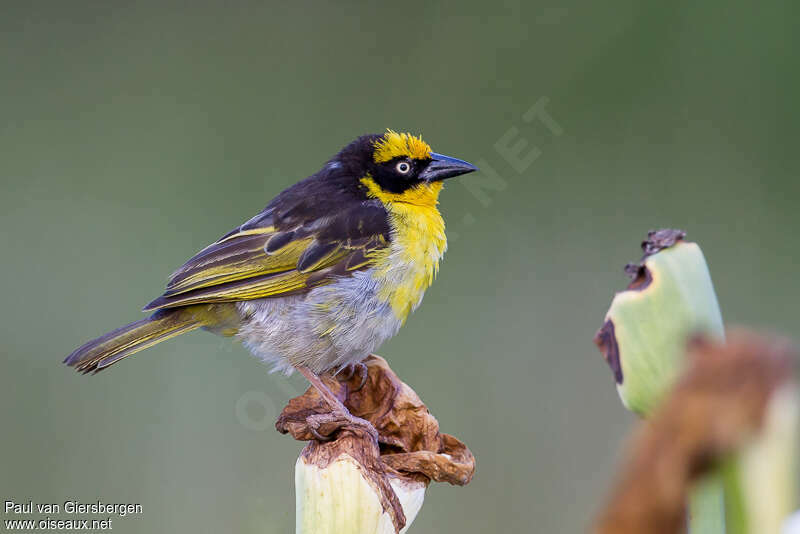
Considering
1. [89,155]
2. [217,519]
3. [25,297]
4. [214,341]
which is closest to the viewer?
[217,519]

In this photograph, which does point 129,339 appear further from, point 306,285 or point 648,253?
point 648,253


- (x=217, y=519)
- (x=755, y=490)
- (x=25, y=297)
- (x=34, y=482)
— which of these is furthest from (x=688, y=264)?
(x=25, y=297)

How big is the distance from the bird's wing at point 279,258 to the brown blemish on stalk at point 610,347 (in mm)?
2205

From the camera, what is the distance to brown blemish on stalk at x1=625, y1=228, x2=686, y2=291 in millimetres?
800

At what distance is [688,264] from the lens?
0.80 m

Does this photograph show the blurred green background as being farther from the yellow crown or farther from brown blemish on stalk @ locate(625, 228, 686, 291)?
brown blemish on stalk @ locate(625, 228, 686, 291)

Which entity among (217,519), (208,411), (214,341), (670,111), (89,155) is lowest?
(217,519)

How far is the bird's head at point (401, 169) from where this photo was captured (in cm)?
331

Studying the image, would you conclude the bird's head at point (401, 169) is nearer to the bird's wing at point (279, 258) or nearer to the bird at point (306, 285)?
the bird at point (306, 285)

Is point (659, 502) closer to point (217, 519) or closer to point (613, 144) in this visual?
point (217, 519)

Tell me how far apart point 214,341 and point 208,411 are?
0.32 m

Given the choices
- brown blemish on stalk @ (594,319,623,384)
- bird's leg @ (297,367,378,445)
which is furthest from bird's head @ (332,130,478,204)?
brown blemish on stalk @ (594,319,623,384)

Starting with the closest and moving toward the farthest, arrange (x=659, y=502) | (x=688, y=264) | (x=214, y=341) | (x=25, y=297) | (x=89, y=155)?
(x=659, y=502)
(x=688, y=264)
(x=214, y=341)
(x=25, y=297)
(x=89, y=155)

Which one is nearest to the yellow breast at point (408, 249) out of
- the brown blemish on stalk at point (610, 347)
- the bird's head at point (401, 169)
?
the bird's head at point (401, 169)
